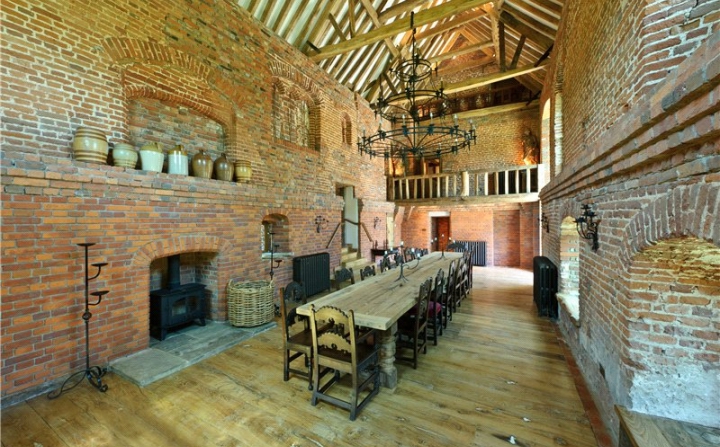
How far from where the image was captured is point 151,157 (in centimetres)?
355

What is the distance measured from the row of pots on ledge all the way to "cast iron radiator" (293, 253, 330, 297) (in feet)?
6.50

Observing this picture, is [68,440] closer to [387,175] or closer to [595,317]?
[595,317]

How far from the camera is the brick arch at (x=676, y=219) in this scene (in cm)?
120

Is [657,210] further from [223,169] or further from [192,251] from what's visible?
[192,251]

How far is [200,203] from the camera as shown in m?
4.13

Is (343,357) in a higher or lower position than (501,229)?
lower

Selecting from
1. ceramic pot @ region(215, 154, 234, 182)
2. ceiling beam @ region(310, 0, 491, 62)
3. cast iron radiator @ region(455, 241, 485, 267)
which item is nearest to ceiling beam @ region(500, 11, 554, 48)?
A: ceiling beam @ region(310, 0, 491, 62)

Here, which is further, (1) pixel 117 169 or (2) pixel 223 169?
(2) pixel 223 169

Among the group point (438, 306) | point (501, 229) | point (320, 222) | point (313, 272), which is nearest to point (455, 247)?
A: point (501, 229)

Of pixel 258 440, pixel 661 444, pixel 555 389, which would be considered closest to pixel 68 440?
pixel 258 440

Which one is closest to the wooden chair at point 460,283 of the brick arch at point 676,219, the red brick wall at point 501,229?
the brick arch at point 676,219

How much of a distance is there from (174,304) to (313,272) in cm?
256

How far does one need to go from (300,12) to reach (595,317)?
6568 millimetres

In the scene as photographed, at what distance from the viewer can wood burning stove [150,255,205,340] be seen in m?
3.87
